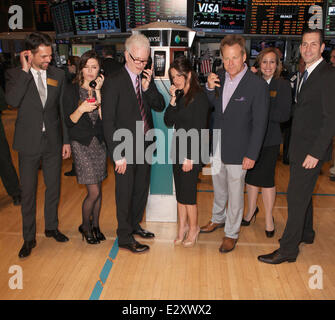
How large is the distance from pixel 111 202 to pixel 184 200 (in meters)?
1.52

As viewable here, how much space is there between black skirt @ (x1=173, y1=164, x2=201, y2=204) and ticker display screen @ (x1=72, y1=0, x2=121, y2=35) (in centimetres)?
426

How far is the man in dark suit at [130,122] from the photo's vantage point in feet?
8.66

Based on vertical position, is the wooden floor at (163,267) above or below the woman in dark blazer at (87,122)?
below

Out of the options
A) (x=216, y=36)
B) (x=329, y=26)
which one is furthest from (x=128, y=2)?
(x=329, y=26)

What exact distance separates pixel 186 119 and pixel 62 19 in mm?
5331

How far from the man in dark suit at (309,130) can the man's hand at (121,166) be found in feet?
4.47

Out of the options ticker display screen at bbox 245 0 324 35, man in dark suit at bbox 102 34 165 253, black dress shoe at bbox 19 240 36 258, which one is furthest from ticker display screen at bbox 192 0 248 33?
black dress shoe at bbox 19 240 36 258

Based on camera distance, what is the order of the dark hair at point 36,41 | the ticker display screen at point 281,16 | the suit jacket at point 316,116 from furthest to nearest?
1. the ticker display screen at point 281,16
2. the dark hair at point 36,41
3. the suit jacket at point 316,116

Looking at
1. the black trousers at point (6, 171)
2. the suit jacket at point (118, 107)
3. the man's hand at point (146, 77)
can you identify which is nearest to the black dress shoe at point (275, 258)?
the suit jacket at point (118, 107)

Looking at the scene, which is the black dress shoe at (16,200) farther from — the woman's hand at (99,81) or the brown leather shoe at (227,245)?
the brown leather shoe at (227,245)

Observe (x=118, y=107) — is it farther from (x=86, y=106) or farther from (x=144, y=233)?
(x=144, y=233)

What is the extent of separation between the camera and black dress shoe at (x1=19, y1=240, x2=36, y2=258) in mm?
2945

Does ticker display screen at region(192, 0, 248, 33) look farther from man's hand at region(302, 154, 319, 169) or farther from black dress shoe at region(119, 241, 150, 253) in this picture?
black dress shoe at region(119, 241, 150, 253)

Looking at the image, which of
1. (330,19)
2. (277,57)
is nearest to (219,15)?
(330,19)
